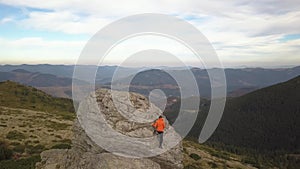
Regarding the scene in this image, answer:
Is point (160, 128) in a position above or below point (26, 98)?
above

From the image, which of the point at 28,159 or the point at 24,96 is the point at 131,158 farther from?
the point at 24,96

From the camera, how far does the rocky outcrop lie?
853 inches

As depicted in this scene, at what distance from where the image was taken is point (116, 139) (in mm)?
23203

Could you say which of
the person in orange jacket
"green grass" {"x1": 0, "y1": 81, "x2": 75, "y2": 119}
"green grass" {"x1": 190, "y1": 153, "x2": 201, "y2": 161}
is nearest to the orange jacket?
the person in orange jacket

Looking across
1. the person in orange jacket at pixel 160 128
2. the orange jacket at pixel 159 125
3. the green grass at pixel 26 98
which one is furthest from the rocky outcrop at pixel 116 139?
the green grass at pixel 26 98

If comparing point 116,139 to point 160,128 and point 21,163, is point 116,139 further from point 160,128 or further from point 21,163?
point 21,163

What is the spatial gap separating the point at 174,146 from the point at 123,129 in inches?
196

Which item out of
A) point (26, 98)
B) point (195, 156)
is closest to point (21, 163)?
point (195, 156)

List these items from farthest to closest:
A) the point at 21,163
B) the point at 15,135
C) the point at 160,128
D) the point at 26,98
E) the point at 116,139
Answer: the point at 26,98 < the point at 15,135 < the point at 21,163 < the point at 160,128 < the point at 116,139

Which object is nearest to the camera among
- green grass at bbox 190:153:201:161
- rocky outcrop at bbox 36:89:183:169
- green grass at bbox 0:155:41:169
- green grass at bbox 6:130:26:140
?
rocky outcrop at bbox 36:89:183:169

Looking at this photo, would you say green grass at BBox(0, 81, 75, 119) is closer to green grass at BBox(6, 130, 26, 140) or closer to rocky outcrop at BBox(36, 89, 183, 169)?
green grass at BBox(6, 130, 26, 140)

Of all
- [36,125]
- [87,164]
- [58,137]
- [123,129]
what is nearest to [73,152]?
[87,164]

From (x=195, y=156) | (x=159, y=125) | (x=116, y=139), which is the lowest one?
(x=195, y=156)

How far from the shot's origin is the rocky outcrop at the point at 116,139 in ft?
71.1
